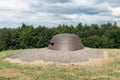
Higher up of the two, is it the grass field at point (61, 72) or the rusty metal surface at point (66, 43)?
the rusty metal surface at point (66, 43)

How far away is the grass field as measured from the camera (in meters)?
14.3

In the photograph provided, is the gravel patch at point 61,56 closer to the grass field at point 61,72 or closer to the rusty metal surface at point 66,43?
the rusty metal surface at point 66,43

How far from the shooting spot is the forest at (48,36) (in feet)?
159

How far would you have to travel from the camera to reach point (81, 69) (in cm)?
1688

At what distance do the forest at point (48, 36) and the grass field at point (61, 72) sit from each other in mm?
29293

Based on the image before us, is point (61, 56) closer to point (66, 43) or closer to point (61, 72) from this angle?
point (66, 43)

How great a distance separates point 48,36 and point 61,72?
35.5 m

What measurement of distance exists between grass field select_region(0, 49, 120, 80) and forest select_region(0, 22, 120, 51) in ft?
96.1

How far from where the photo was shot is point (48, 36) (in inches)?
2012

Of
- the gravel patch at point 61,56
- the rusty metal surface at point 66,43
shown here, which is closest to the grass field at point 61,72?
the gravel patch at point 61,56

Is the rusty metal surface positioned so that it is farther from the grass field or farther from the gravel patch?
the grass field

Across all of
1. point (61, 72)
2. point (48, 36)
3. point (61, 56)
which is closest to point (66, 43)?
point (61, 56)

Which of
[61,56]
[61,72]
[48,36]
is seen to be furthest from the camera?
[48,36]

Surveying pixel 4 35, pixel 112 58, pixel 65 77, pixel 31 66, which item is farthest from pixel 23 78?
pixel 4 35
